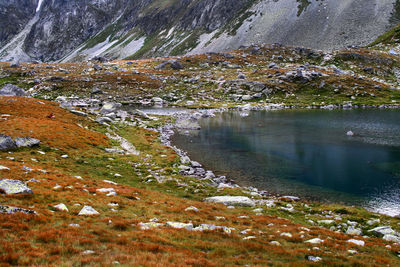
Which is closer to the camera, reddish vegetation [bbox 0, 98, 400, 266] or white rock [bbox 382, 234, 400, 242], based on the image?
reddish vegetation [bbox 0, 98, 400, 266]

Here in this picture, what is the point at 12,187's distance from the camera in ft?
48.7

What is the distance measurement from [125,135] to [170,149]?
39.2 feet

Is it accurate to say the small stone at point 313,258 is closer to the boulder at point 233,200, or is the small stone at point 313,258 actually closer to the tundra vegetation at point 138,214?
the tundra vegetation at point 138,214

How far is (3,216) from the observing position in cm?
1120

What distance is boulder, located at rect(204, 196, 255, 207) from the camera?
21547 mm

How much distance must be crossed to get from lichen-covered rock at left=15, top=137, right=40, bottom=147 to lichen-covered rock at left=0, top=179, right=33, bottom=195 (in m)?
14.3

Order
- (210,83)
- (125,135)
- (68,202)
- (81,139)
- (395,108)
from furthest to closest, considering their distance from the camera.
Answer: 1. (210,83)
2. (395,108)
3. (125,135)
4. (81,139)
5. (68,202)

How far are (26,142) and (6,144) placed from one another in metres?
2.03


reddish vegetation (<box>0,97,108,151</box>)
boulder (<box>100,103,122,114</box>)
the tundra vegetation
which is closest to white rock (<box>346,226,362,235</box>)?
the tundra vegetation

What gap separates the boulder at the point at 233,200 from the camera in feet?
70.7

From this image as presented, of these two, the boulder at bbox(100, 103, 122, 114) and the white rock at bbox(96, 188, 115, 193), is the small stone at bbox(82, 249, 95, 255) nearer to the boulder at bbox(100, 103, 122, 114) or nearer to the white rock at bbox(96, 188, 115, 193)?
the white rock at bbox(96, 188, 115, 193)

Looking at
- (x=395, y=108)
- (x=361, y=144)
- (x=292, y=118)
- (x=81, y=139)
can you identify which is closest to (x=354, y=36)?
(x=395, y=108)

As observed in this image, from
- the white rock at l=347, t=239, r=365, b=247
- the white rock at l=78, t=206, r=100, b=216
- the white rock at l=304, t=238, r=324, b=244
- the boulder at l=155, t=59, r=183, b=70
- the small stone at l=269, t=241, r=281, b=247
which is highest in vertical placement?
the boulder at l=155, t=59, r=183, b=70

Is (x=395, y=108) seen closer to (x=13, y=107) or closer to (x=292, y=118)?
(x=292, y=118)
